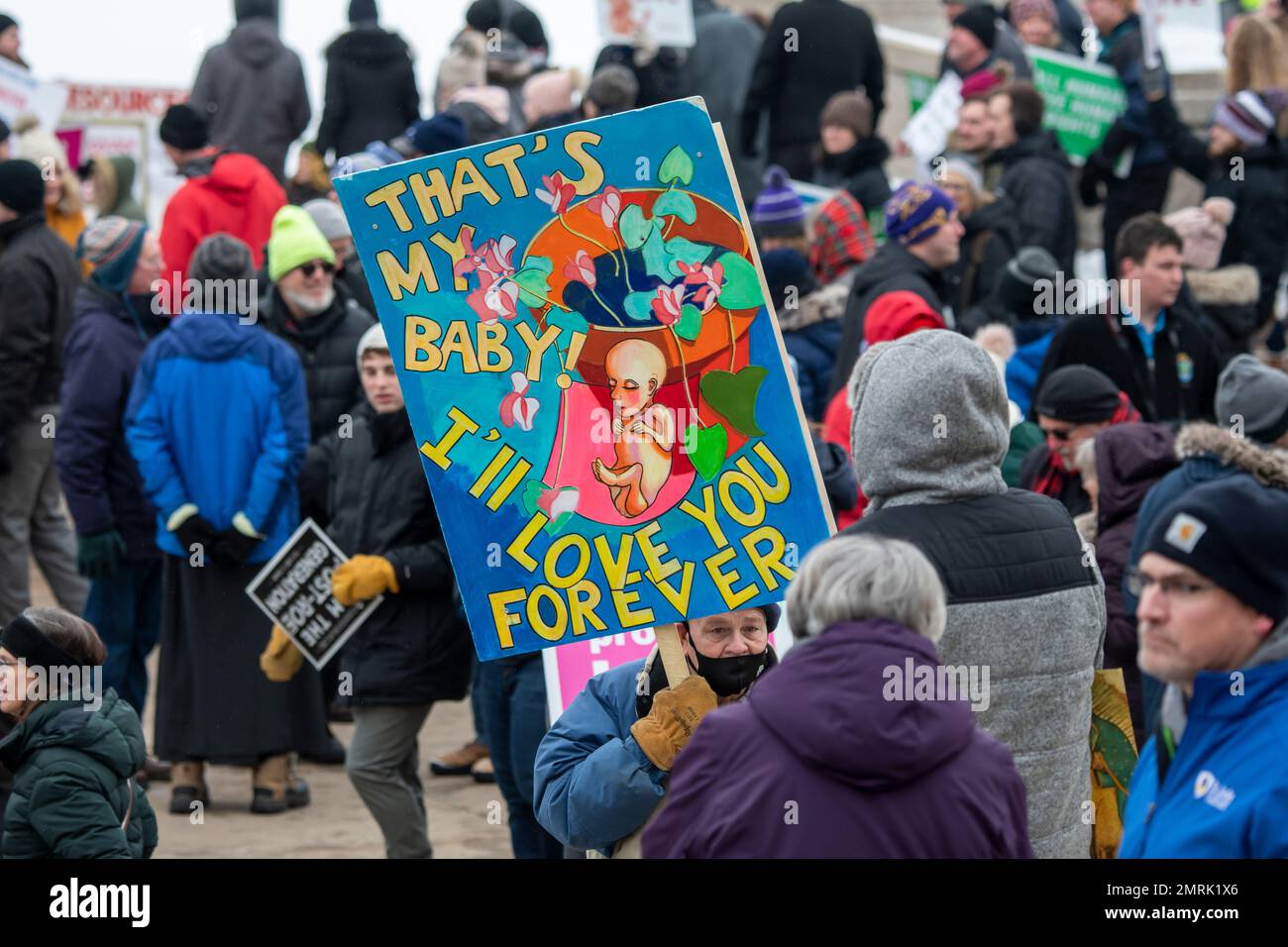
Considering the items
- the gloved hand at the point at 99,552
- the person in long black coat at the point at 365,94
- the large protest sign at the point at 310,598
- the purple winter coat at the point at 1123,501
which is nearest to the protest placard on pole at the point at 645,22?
the person in long black coat at the point at 365,94

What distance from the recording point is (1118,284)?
8.11 m

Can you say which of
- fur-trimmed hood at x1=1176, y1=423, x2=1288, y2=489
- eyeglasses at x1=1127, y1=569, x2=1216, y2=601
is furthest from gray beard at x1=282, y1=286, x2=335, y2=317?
eyeglasses at x1=1127, y1=569, x2=1216, y2=601

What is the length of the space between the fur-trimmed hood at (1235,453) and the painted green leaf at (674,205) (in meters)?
1.97

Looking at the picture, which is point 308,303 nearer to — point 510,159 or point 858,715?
point 510,159

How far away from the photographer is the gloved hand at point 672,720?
13.5 ft

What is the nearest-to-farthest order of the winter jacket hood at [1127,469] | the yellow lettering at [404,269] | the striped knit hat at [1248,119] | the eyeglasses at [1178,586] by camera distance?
the eyeglasses at [1178,586], the yellow lettering at [404,269], the winter jacket hood at [1127,469], the striped knit hat at [1248,119]

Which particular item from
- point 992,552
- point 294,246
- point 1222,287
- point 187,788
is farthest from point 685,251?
point 1222,287

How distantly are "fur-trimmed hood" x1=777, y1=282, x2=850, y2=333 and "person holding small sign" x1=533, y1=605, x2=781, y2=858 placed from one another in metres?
4.19

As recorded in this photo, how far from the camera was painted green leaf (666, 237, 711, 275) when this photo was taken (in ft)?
14.5

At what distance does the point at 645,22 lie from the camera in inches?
508

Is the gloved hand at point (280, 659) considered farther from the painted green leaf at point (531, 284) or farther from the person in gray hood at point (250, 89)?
the person in gray hood at point (250, 89)

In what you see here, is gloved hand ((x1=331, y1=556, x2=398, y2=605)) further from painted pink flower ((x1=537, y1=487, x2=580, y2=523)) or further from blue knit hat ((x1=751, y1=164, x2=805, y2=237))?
blue knit hat ((x1=751, y1=164, x2=805, y2=237))
